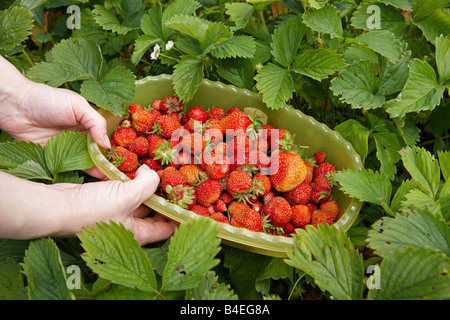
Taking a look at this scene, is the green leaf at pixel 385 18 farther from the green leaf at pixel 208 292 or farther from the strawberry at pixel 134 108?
the green leaf at pixel 208 292

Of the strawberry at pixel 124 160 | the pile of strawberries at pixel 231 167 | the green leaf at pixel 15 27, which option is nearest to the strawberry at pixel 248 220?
the pile of strawberries at pixel 231 167

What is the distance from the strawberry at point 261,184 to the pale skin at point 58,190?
9.4 inches

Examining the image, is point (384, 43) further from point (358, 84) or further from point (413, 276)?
point (413, 276)

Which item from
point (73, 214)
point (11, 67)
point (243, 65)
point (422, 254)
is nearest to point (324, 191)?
point (422, 254)

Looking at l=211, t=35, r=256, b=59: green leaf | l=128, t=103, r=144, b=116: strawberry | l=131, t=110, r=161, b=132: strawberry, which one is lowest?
l=131, t=110, r=161, b=132: strawberry

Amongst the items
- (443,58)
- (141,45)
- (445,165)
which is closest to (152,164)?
(141,45)

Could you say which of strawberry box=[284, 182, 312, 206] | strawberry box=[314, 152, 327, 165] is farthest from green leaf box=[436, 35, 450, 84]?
strawberry box=[284, 182, 312, 206]

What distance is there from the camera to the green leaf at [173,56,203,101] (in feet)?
3.64

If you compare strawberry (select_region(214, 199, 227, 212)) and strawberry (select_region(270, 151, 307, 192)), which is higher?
strawberry (select_region(270, 151, 307, 192))

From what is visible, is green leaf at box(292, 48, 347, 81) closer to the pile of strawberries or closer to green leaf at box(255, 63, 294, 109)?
green leaf at box(255, 63, 294, 109)

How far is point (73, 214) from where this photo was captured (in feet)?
2.80

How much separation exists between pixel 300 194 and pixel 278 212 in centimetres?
9

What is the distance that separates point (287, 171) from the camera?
0.97 metres
